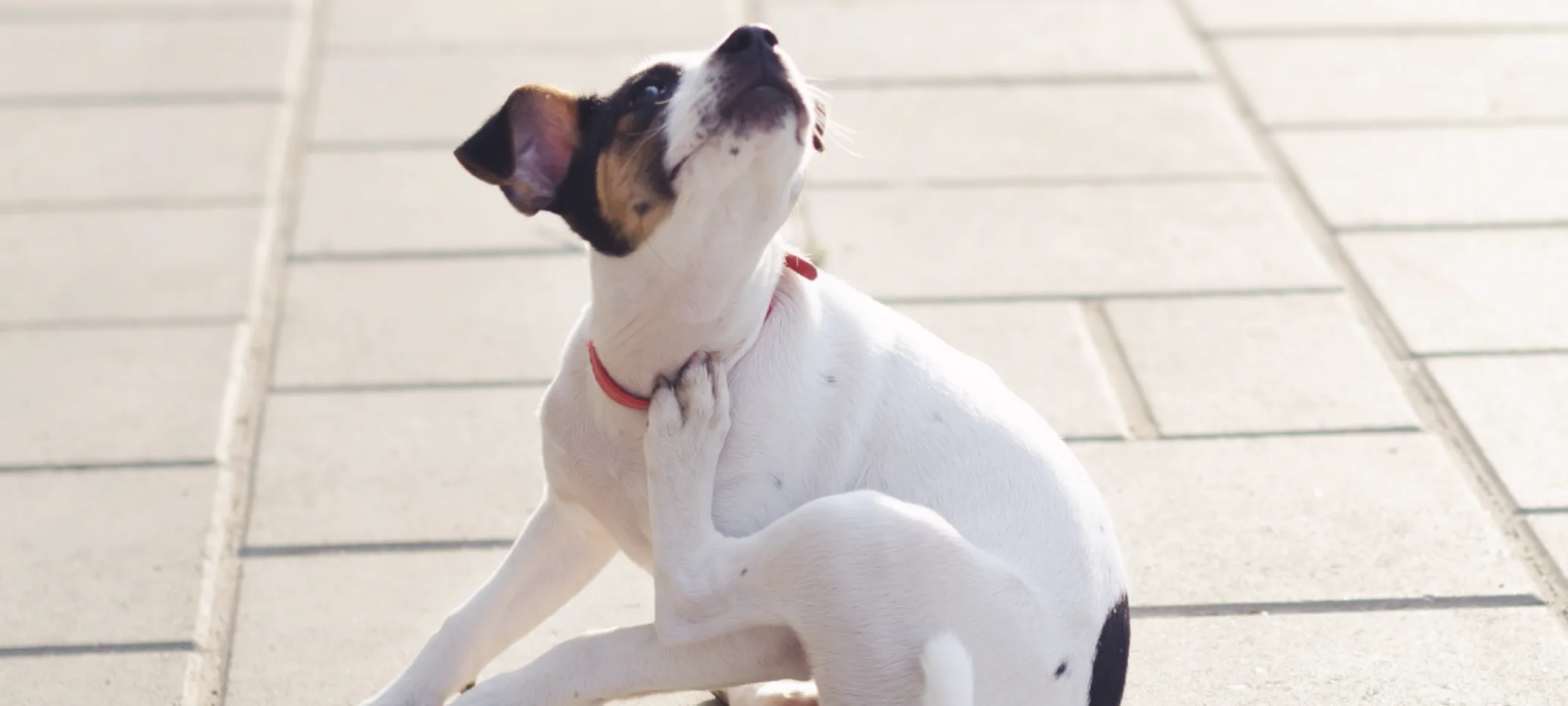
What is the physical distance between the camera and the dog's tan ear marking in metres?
2.67

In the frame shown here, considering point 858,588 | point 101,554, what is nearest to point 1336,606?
point 858,588

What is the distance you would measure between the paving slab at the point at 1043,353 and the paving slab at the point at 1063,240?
0.32 ft

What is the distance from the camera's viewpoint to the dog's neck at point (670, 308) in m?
2.64

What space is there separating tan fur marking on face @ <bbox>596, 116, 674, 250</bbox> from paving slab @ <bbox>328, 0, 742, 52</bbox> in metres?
3.11

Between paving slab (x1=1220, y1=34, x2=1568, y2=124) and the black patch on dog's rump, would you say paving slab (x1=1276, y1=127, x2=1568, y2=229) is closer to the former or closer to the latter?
paving slab (x1=1220, y1=34, x2=1568, y2=124)

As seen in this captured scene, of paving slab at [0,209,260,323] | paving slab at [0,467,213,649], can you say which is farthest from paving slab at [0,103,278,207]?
Answer: paving slab at [0,467,213,649]

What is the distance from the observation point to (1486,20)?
6141mm

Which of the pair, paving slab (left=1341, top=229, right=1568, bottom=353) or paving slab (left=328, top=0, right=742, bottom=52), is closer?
paving slab (left=1341, top=229, right=1568, bottom=353)

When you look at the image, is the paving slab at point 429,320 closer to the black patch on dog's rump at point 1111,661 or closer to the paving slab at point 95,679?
the paving slab at point 95,679

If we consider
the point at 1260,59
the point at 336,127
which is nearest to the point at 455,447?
the point at 336,127

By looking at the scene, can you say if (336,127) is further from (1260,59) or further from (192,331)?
(1260,59)

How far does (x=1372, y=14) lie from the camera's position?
623cm

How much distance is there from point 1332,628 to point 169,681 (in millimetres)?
2167

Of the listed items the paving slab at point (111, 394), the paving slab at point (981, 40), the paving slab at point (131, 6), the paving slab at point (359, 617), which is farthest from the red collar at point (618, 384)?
the paving slab at point (131, 6)
